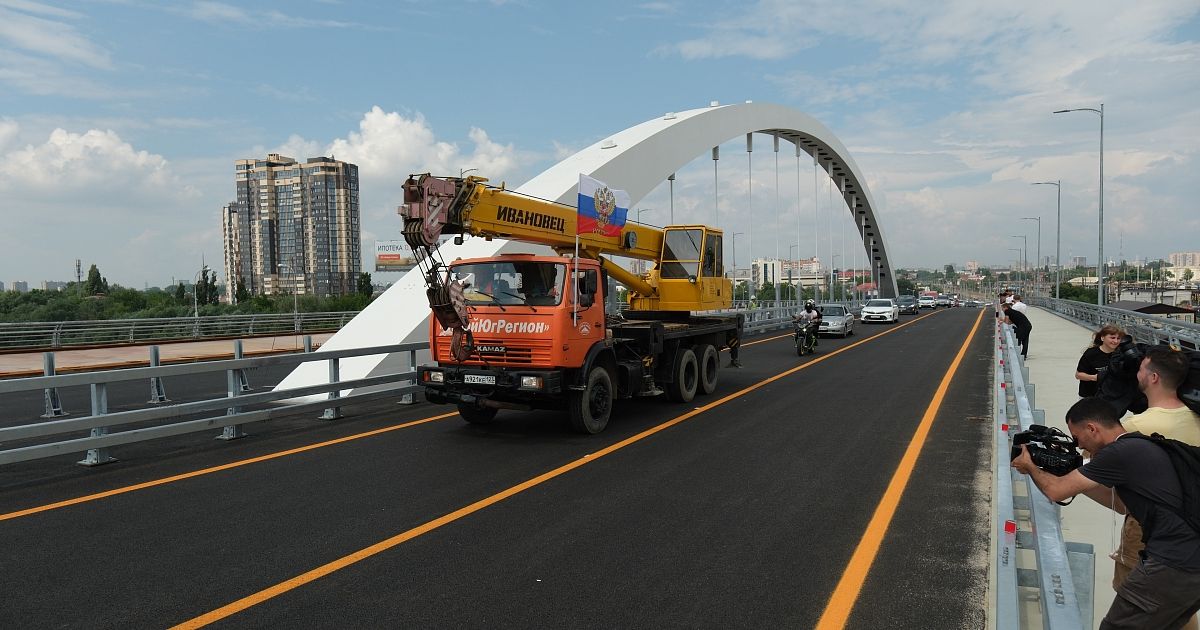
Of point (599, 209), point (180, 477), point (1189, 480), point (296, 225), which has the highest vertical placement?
point (296, 225)

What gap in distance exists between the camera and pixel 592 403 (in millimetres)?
9711

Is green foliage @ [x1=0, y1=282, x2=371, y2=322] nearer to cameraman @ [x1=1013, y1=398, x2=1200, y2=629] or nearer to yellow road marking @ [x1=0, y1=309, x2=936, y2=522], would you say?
yellow road marking @ [x1=0, y1=309, x2=936, y2=522]

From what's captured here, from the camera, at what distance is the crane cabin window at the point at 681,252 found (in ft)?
45.4

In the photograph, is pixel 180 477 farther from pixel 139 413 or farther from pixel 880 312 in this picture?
pixel 880 312

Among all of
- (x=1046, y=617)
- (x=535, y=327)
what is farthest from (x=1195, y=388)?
(x=535, y=327)

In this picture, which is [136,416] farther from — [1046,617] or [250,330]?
[250,330]

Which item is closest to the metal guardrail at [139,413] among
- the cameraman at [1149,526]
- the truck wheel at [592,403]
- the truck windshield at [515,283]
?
the truck windshield at [515,283]

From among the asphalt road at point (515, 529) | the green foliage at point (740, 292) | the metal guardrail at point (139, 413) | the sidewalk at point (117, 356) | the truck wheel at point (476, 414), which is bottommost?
the sidewalk at point (117, 356)

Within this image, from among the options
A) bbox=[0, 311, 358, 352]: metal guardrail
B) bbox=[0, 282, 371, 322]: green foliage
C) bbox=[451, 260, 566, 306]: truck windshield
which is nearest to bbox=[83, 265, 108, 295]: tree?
bbox=[0, 282, 371, 322]: green foliage

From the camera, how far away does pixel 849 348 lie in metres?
23.9

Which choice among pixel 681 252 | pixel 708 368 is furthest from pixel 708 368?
pixel 681 252

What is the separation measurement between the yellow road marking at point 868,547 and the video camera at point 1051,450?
1.43m

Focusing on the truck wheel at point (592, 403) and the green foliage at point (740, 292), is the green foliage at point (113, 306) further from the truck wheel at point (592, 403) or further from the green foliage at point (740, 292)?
the truck wheel at point (592, 403)

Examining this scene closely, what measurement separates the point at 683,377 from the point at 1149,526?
938 cm
